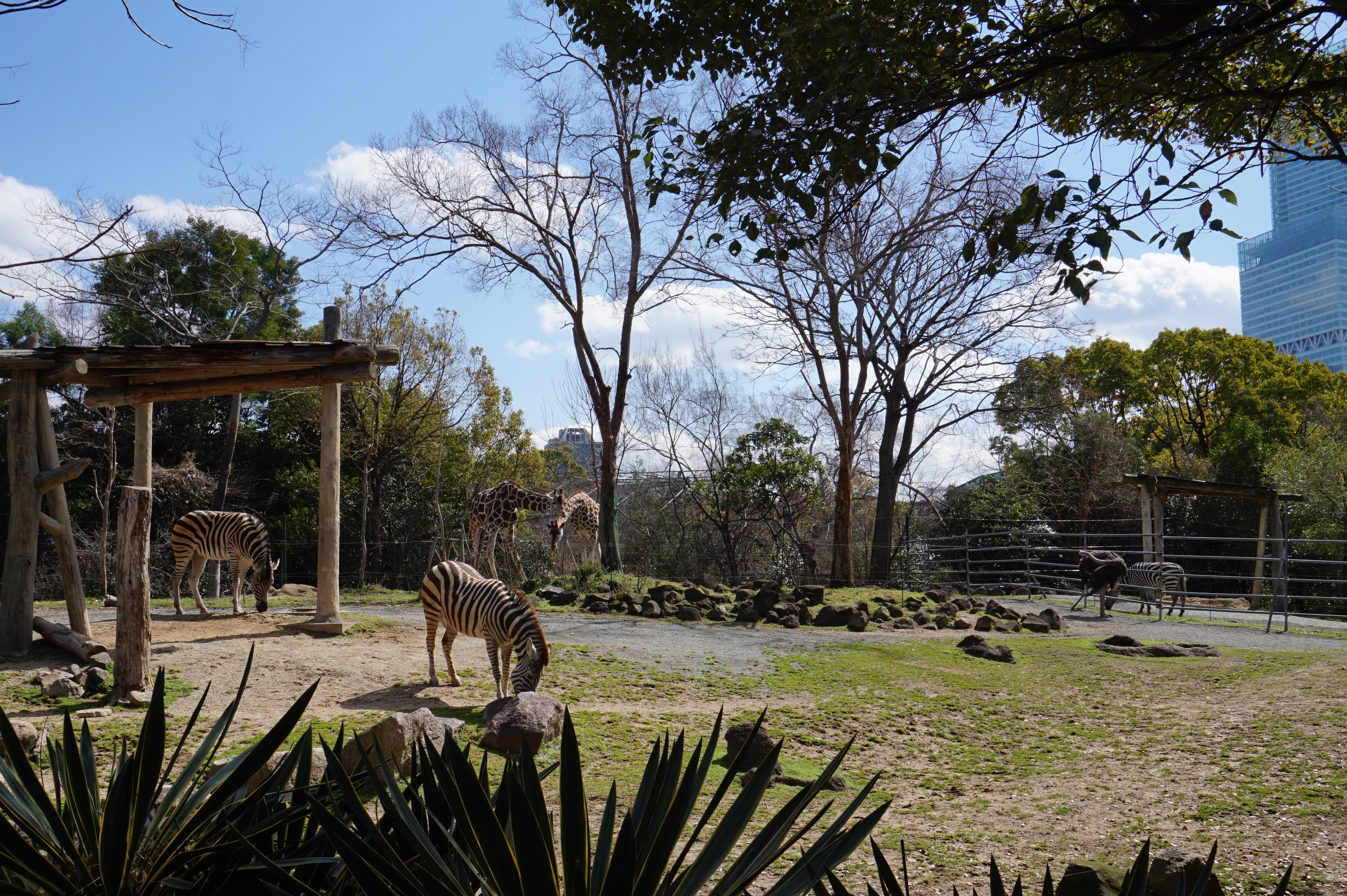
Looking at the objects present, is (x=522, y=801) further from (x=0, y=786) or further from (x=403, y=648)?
(x=403, y=648)

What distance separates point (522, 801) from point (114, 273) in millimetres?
16145

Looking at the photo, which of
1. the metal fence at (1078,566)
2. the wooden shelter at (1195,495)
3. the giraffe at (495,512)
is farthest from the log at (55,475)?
the wooden shelter at (1195,495)

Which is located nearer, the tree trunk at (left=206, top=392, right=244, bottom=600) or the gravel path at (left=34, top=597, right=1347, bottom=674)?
the gravel path at (left=34, top=597, right=1347, bottom=674)

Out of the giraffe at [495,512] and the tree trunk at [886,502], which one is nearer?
the giraffe at [495,512]

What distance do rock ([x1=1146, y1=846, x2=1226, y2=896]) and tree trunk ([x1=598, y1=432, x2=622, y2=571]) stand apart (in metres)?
13.6

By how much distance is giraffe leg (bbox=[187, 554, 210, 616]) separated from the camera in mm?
10586

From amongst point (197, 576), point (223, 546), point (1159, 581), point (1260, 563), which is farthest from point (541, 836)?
point (1260, 563)

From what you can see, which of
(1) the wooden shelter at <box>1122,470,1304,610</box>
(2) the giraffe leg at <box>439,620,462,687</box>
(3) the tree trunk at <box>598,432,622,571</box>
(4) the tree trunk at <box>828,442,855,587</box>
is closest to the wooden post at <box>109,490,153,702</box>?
(2) the giraffe leg at <box>439,620,462,687</box>

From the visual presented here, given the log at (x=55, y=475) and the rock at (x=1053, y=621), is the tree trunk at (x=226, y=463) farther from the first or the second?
the rock at (x=1053, y=621)

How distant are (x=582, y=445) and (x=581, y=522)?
32.1 feet

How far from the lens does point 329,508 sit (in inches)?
382

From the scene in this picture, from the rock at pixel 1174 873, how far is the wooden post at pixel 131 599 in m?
6.32

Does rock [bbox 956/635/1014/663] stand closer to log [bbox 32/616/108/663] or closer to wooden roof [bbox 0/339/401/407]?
wooden roof [bbox 0/339/401/407]

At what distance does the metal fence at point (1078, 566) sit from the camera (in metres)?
18.0
